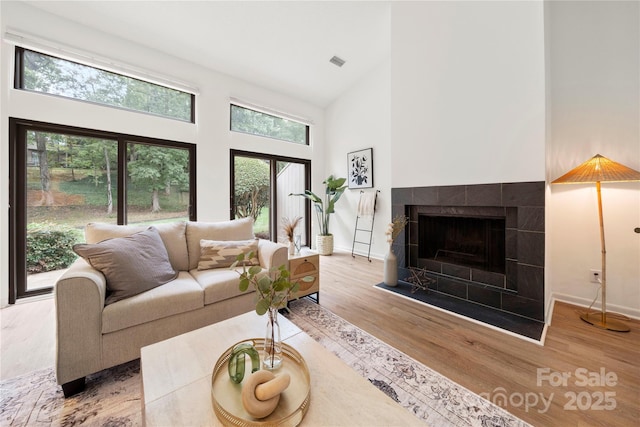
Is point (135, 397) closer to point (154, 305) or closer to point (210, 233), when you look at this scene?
point (154, 305)

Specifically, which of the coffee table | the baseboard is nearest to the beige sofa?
the coffee table

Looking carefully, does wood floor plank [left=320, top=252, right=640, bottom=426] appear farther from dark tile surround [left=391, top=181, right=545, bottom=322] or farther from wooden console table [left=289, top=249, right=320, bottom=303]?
dark tile surround [left=391, top=181, right=545, bottom=322]

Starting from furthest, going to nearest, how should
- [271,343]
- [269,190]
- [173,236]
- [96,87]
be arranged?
[269,190]
[96,87]
[173,236]
[271,343]

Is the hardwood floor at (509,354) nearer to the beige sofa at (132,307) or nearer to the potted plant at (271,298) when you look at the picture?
the beige sofa at (132,307)

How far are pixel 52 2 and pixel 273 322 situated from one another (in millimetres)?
3933

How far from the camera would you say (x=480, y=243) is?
2607 mm

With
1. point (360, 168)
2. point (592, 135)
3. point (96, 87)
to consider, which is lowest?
point (592, 135)

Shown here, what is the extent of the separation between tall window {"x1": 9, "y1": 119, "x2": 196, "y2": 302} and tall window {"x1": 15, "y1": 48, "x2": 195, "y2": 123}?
0.41 meters

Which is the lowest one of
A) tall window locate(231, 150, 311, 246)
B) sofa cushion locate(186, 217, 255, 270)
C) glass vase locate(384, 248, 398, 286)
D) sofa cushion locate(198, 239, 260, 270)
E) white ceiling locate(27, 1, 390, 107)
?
glass vase locate(384, 248, 398, 286)

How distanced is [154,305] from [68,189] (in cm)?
228

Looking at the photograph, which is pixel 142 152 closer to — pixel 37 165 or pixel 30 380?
pixel 37 165

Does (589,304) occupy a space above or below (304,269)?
below

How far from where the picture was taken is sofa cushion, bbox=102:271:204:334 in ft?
4.68

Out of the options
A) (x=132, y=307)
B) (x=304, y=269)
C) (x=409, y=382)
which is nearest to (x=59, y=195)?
(x=132, y=307)
